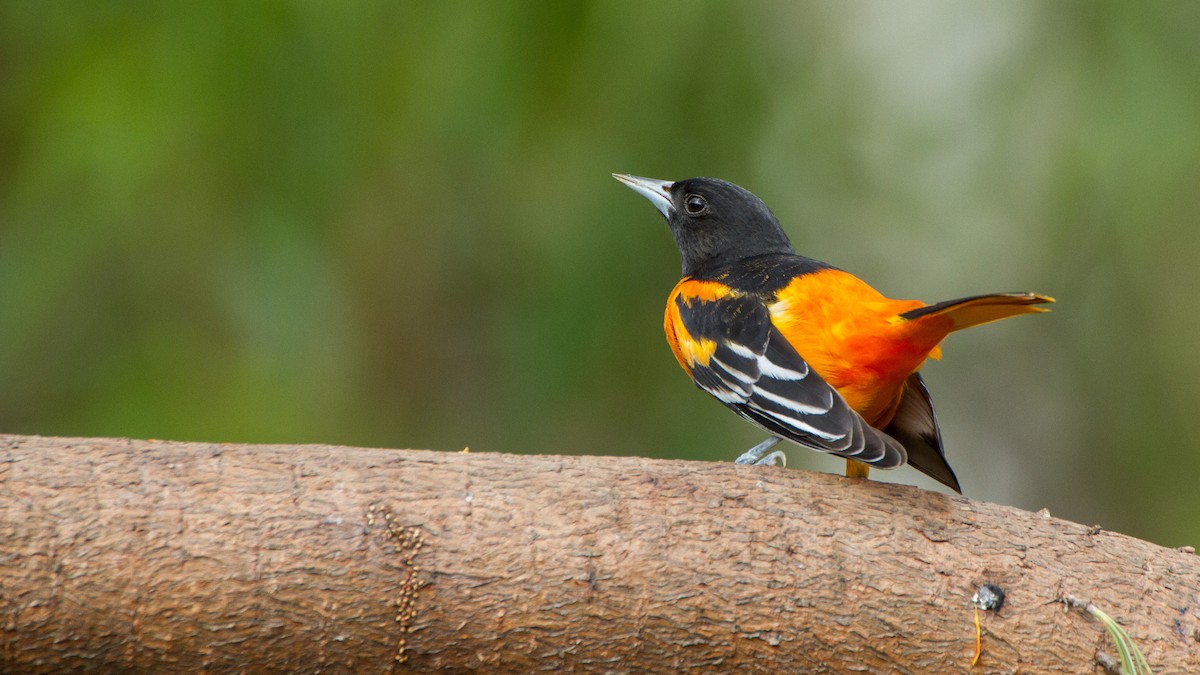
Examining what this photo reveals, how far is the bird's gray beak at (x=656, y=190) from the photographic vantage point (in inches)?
162

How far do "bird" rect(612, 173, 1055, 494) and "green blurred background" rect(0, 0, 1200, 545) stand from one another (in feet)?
6.13

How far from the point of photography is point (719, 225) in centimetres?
393

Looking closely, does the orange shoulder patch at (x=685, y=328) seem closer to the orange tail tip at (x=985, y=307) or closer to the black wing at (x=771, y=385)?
the black wing at (x=771, y=385)

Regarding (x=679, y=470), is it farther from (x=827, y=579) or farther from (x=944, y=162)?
(x=944, y=162)

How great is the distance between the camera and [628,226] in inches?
211

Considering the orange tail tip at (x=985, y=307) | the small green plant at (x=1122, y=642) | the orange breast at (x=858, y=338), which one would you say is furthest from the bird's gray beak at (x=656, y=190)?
the small green plant at (x=1122, y=642)

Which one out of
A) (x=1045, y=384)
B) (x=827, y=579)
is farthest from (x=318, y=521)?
(x=1045, y=384)

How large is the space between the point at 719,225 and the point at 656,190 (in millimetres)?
354

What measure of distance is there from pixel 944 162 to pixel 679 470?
3.43m

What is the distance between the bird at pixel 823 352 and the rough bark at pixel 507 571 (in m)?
0.27

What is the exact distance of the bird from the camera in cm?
262

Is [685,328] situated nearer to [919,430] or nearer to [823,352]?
[823,352]

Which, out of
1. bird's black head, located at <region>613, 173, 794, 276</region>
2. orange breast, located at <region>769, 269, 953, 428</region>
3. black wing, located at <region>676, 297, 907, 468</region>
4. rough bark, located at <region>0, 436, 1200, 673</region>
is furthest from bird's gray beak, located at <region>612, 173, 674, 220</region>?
rough bark, located at <region>0, 436, 1200, 673</region>

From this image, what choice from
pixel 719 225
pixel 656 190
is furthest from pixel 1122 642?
pixel 656 190
